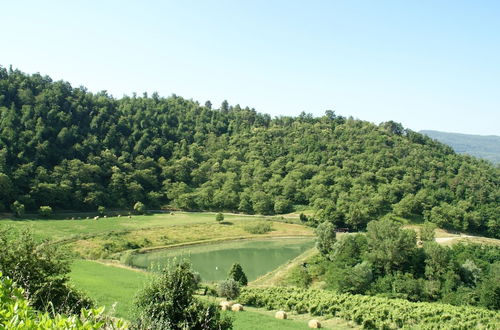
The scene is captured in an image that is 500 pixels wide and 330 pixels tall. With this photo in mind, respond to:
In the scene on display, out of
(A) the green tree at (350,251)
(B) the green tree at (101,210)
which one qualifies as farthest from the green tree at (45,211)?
(A) the green tree at (350,251)

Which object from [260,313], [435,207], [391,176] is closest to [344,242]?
[260,313]

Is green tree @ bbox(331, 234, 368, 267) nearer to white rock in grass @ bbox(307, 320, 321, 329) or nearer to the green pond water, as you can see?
the green pond water

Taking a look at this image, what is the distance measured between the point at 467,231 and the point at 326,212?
25.5 metres

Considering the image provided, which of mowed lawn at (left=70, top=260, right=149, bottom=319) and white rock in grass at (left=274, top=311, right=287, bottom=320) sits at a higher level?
mowed lawn at (left=70, top=260, right=149, bottom=319)

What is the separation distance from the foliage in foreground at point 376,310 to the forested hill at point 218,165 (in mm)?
38194

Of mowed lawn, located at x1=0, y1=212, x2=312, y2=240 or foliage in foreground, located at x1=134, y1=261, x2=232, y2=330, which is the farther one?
mowed lawn, located at x1=0, y1=212, x2=312, y2=240

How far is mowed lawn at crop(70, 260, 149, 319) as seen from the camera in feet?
61.7

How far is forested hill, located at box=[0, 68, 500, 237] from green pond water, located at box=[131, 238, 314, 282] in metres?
14.7

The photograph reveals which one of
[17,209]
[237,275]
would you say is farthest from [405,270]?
[17,209]

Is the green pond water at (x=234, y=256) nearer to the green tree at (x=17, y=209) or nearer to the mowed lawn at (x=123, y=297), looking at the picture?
the mowed lawn at (x=123, y=297)

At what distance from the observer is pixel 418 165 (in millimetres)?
82062

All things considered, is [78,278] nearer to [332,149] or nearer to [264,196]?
[264,196]

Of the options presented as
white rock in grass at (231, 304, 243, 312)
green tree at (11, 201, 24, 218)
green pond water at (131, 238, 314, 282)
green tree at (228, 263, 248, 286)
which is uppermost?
green tree at (11, 201, 24, 218)

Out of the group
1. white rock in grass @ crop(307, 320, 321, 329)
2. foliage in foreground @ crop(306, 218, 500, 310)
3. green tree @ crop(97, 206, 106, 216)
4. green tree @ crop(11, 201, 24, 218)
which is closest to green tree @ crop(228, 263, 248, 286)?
foliage in foreground @ crop(306, 218, 500, 310)
